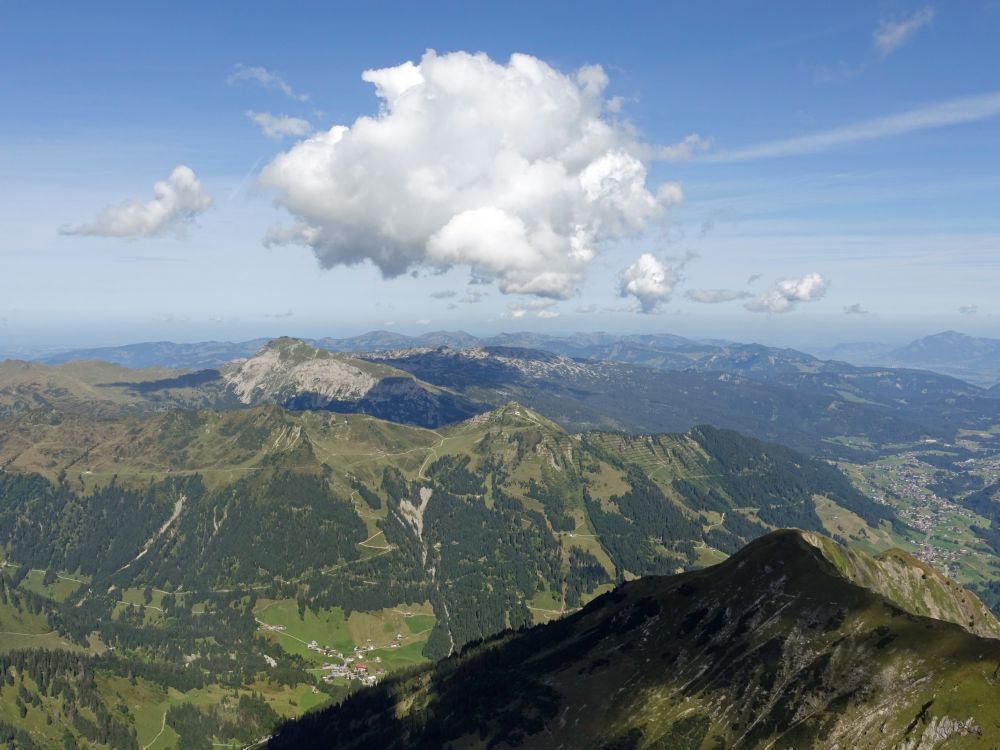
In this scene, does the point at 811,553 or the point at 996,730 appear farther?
the point at 811,553

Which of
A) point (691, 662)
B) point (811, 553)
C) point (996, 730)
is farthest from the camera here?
point (811, 553)

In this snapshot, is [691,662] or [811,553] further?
[811,553]

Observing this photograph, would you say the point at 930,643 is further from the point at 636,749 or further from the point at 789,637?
the point at 636,749

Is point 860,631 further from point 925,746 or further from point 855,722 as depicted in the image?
point 925,746

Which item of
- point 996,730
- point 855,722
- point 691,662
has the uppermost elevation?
point 996,730

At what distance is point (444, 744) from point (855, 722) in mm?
119541

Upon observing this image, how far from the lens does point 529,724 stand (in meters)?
188

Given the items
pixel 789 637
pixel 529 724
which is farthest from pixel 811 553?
pixel 529 724

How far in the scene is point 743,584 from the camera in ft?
640

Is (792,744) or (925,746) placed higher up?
(925,746)

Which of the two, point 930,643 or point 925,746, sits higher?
point 930,643

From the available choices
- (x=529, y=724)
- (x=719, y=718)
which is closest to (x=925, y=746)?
(x=719, y=718)

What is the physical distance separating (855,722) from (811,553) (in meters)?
69.0

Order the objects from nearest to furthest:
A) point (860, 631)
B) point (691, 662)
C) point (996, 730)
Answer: point (996, 730) → point (860, 631) → point (691, 662)
